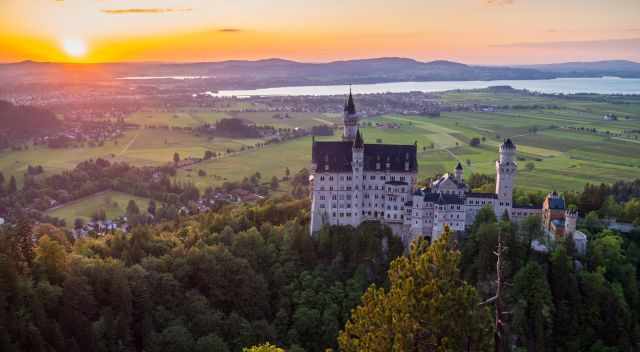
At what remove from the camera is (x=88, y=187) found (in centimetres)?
10575

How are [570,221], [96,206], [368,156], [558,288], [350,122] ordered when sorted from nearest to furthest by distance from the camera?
[558,288], [570,221], [368,156], [350,122], [96,206]

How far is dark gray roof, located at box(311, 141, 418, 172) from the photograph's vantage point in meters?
67.8

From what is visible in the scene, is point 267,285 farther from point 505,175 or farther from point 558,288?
point 558,288

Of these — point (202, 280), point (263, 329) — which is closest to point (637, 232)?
point (263, 329)

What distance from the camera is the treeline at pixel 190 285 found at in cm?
4938

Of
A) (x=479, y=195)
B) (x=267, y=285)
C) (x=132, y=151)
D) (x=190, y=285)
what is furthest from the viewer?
(x=132, y=151)

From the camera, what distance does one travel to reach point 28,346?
4578cm

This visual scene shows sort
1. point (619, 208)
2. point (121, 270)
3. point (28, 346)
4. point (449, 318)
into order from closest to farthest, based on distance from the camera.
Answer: point (449, 318) → point (28, 346) → point (121, 270) → point (619, 208)

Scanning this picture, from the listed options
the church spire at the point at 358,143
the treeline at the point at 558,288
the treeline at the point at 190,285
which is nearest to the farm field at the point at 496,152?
the treeline at the point at 558,288

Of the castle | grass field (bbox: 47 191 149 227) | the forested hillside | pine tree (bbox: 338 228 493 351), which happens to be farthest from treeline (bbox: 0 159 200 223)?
pine tree (bbox: 338 228 493 351)

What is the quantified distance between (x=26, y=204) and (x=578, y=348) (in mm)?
88815

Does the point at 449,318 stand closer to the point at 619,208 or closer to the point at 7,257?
the point at 7,257

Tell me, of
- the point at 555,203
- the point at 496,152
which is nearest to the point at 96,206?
the point at 555,203

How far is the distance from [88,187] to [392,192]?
213 ft
